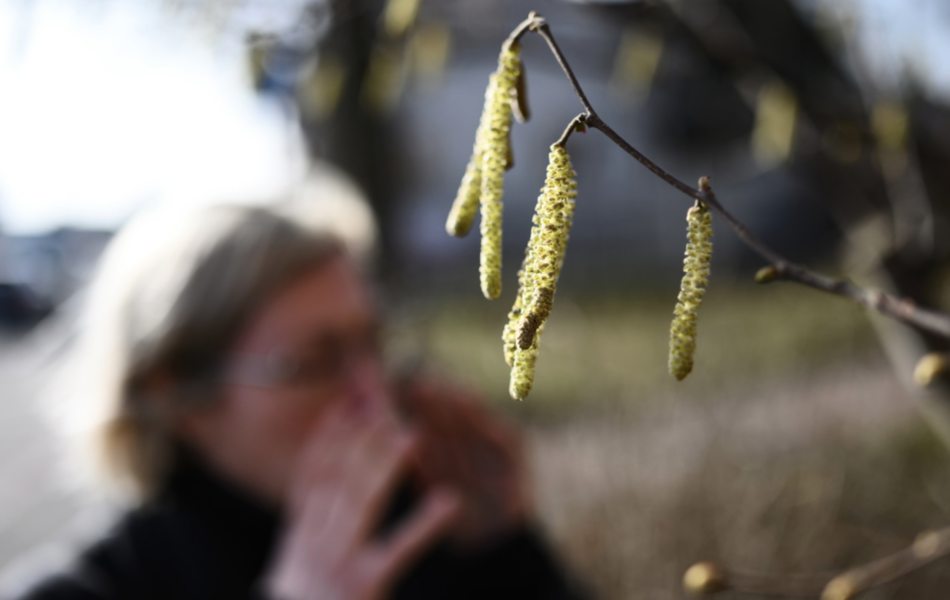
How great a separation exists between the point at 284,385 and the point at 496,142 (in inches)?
70.9

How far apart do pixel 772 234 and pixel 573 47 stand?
10.8 metres

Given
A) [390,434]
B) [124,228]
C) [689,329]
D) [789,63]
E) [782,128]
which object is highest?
[789,63]

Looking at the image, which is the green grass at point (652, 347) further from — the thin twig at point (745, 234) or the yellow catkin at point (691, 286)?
the yellow catkin at point (691, 286)

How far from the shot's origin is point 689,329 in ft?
1.60

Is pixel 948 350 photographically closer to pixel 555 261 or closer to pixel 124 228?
pixel 555 261

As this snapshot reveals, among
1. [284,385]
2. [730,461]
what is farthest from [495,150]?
[730,461]

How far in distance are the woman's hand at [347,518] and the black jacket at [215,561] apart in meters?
0.14

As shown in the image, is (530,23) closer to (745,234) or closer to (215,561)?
(745,234)

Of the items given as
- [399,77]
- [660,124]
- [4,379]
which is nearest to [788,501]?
[399,77]

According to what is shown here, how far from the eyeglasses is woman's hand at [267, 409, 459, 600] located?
14 centimetres

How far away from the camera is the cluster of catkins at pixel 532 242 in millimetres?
431

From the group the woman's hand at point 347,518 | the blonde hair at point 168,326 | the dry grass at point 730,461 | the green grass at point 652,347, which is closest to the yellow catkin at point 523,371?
the woman's hand at point 347,518

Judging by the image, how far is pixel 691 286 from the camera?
464 millimetres

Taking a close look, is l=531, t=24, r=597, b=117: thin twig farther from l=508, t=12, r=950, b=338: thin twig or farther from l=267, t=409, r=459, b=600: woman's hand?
l=267, t=409, r=459, b=600: woman's hand
